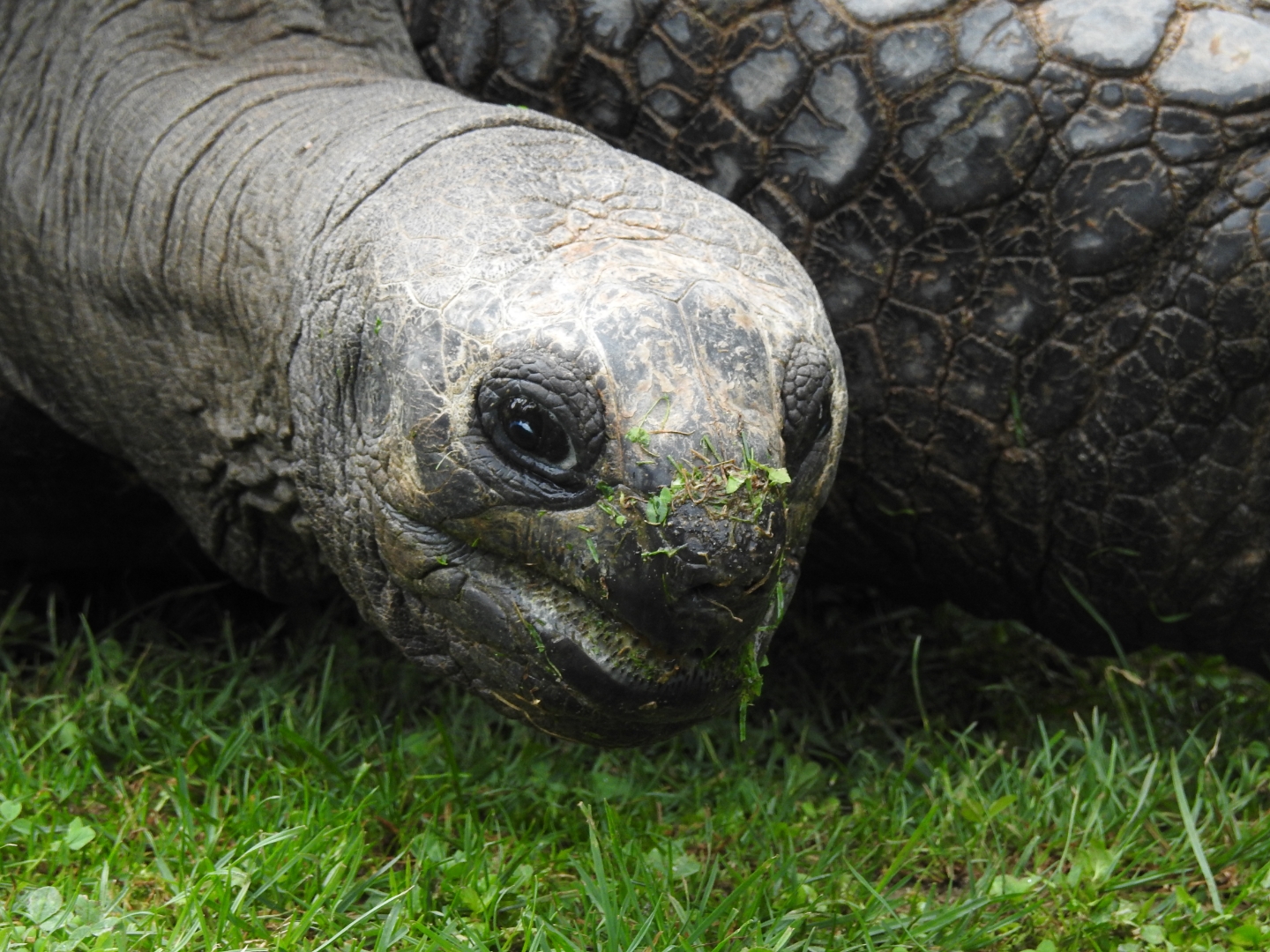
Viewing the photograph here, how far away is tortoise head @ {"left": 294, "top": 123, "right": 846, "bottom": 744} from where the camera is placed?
5.31 ft

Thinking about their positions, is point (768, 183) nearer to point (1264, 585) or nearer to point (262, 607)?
point (1264, 585)

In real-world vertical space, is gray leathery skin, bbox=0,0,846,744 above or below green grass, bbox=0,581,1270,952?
above

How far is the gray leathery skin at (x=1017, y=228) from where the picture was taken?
2.32m

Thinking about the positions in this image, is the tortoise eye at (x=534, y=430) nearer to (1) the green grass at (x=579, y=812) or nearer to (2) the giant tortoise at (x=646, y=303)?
(2) the giant tortoise at (x=646, y=303)

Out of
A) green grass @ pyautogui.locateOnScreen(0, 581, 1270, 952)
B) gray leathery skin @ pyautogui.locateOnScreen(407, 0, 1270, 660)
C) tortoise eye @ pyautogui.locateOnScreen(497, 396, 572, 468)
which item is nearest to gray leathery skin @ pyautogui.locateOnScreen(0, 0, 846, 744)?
tortoise eye @ pyautogui.locateOnScreen(497, 396, 572, 468)

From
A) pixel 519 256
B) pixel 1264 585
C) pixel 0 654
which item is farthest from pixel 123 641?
pixel 1264 585

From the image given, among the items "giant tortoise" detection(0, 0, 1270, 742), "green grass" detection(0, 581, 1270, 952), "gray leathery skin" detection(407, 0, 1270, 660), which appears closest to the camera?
"giant tortoise" detection(0, 0, 1270, 742)

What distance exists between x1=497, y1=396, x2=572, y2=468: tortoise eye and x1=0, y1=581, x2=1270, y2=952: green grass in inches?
23.0

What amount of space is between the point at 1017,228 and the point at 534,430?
3.69 ft

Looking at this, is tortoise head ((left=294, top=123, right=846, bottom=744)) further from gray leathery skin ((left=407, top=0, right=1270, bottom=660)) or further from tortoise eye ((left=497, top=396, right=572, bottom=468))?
gray leathery skin ((left=407, top=0, right=1270, bottom=660))

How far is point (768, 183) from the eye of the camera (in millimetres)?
2494

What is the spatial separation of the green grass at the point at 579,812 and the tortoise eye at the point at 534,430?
0.58m

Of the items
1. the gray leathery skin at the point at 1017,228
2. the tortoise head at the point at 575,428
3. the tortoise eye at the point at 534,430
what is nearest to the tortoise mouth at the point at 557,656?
the tortoise head at the point at 575,428

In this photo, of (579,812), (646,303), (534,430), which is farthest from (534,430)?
(579,812)
